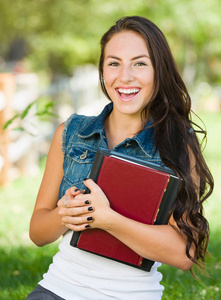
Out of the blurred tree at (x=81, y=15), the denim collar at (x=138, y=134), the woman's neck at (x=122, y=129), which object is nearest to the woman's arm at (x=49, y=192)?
the denim collar at (x=138, y=134)

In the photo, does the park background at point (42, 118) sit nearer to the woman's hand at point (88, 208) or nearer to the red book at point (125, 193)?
the red book at point (125, 193)

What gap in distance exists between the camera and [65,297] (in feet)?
6.91

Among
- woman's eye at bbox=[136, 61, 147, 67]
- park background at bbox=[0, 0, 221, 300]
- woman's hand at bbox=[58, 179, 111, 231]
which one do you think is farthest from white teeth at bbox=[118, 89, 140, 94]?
park background at bbox=[0, 0, 221, 300]

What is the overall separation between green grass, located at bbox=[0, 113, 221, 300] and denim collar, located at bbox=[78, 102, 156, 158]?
0.62 meters

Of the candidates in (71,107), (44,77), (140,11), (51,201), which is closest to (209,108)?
(140,11)

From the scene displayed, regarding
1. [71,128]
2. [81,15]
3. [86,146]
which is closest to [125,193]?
[86,146]

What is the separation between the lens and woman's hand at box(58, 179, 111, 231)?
75.6 inches

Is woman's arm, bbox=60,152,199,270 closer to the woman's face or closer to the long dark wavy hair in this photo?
the long dark wavy hair

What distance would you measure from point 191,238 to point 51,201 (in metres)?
0.69

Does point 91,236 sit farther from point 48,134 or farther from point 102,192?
point 48,134

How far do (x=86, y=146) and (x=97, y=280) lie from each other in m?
0.61

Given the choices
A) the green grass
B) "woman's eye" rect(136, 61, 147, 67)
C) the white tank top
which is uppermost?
"woman's eye" rect(136, 61, 147, 67)

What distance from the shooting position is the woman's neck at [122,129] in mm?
2357

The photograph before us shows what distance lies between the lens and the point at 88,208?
6.30 feet
